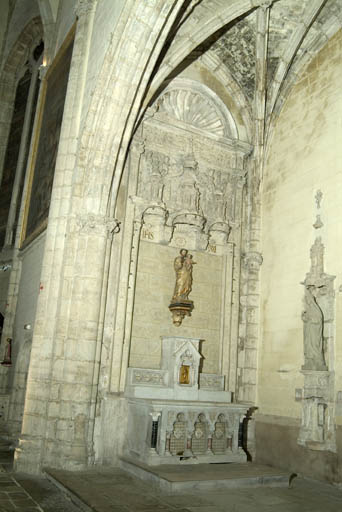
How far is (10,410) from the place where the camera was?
1116cm

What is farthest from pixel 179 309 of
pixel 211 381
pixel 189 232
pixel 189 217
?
pixel 189 217

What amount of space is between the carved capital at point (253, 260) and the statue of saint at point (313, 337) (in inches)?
83.7

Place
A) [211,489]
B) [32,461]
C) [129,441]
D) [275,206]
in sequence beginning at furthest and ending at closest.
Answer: [275,206] → [129,441] → [32,461] → [211,489]

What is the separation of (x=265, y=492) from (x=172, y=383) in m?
2.74

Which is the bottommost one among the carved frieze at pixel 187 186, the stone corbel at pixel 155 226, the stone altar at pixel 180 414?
the stone altar at pixel 180 414

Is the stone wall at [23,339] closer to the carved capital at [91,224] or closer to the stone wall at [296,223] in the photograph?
the carved capital at [91,224]

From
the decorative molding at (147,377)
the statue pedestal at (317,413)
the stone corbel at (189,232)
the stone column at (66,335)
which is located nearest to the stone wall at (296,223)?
the statue pedestal at (317,413)

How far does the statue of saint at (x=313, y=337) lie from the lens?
8.75 meters

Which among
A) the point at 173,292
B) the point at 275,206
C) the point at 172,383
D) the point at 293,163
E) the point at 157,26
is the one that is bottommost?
the point at 172,383

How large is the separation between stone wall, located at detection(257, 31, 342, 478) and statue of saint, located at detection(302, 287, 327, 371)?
0.63 feet

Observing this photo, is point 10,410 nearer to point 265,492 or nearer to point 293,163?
point 265,492

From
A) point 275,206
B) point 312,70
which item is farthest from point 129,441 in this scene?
point 312,70

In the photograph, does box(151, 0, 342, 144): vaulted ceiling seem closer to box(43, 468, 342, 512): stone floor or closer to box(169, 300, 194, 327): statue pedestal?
box(169, 300, 194, 327): statue pedestal

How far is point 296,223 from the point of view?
10.2 meters
